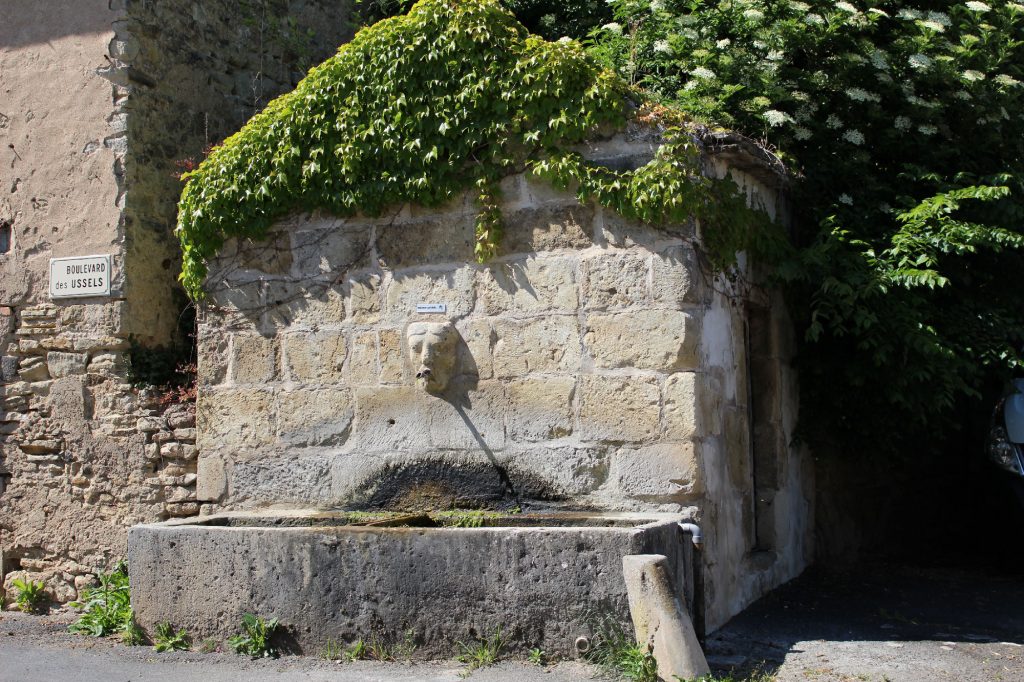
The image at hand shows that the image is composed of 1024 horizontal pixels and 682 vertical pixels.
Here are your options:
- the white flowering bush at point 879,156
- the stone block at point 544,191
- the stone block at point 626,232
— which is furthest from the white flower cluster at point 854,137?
the stone block at point 544,191

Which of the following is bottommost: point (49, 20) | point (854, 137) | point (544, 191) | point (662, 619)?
point (662, 619)

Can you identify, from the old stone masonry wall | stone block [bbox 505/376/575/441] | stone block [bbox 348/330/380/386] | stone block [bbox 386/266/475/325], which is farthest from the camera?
stone block [bbox 348/330/380/386]

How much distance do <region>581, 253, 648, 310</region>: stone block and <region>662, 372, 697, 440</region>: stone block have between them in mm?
408

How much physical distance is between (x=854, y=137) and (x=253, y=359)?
11.8 feet

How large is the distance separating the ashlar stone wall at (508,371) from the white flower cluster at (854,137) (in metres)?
0.68

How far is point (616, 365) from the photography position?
16.8 feet

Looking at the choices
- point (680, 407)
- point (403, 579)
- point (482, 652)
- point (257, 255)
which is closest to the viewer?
point (482, 652)

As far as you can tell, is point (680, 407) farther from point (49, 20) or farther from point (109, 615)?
point (49, 20)

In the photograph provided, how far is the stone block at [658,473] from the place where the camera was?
4.98 meters

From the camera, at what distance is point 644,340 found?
5082 millimetres

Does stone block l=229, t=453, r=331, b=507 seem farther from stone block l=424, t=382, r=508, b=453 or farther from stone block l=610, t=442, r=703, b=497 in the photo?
stone block l=610, t=442, r=703, b=497

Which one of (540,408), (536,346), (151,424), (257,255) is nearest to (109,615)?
(151,424)

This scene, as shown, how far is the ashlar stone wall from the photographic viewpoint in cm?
509

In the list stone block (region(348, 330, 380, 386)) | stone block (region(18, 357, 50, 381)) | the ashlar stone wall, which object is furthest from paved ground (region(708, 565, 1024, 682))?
stone block (region(18, 357, 50, 381))
